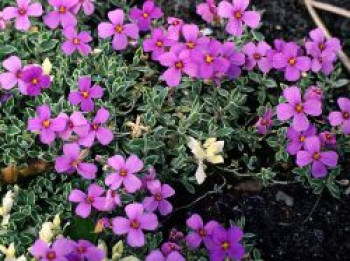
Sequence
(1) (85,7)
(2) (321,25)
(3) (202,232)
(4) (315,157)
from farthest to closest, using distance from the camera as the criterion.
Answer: (2) (321,25), (1) (85,7), (4) (315,157), (3) (202,232)

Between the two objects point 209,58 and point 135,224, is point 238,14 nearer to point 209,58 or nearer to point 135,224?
point 209,58

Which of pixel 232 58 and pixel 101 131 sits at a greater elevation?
pixel 232 58

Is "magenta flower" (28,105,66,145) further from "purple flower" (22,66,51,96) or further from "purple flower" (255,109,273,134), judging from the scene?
"purple flower" (255,109,273,134)

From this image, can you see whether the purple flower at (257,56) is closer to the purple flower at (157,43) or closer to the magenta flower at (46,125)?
the purple flower at (157,43)

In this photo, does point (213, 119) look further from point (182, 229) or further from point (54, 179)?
point (54, 179)

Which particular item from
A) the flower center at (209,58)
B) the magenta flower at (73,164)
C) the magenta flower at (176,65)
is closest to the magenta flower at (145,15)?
the magenta flower at (176,65)

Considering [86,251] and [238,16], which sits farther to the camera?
[238,16]

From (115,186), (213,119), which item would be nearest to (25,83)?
(115,186)

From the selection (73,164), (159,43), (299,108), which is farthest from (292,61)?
(73,164)
